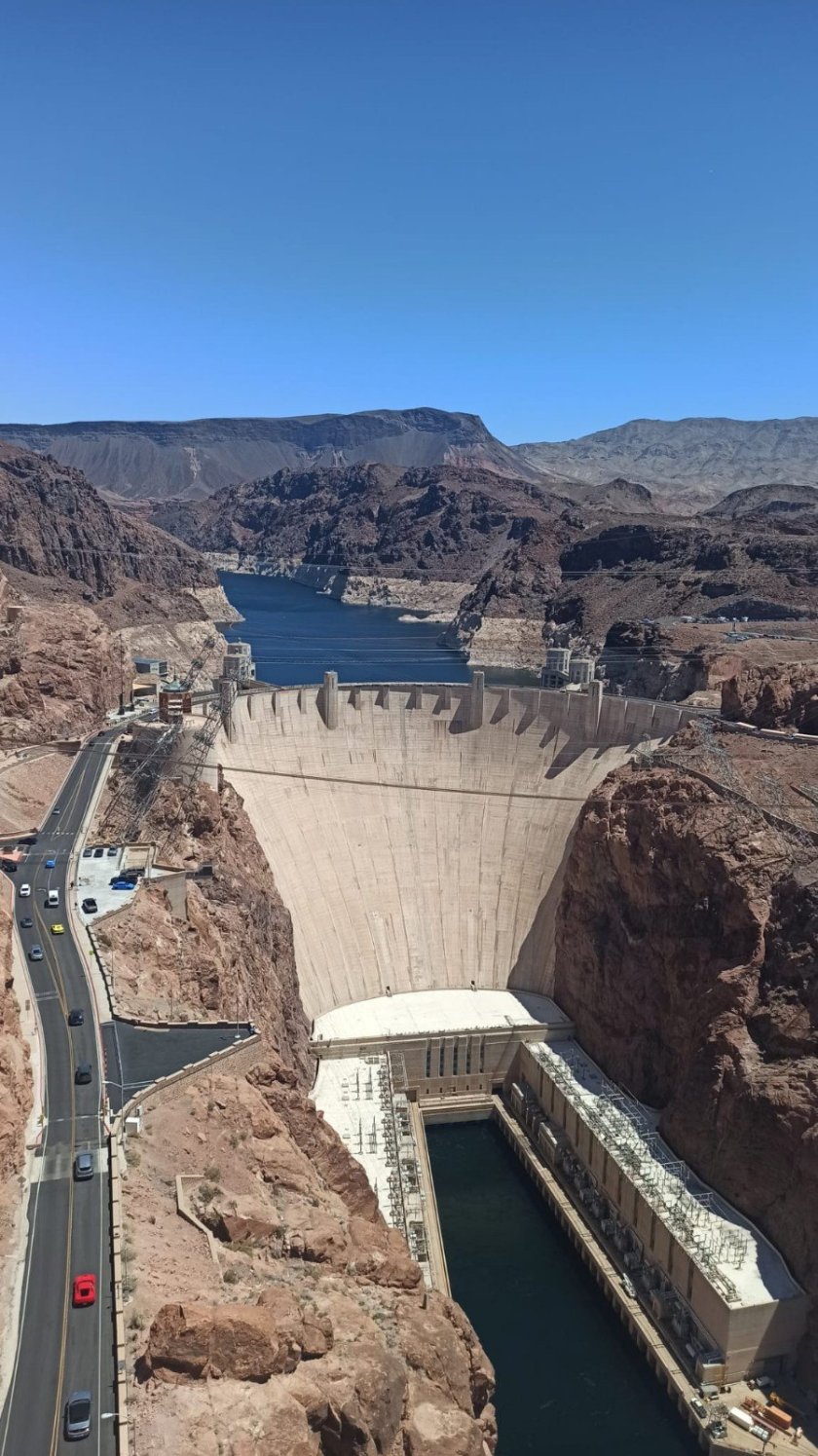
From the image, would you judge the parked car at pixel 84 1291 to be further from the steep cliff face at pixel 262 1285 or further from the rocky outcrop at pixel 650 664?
the rocky outcrop at pixel 650 664

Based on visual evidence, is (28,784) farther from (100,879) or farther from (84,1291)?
(84,1291)

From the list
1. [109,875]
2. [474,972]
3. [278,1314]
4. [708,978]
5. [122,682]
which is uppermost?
[122,682]

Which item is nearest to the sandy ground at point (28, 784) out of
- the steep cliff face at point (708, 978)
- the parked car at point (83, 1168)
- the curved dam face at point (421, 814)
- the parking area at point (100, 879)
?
the parking area at point (100, 879)

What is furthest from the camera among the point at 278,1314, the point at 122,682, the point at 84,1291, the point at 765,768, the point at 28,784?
the point at 122,682

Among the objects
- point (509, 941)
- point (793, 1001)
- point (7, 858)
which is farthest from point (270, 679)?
point (793, 1001)

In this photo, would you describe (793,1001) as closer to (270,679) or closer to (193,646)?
(270,679)

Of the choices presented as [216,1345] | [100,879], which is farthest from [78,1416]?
[100,879]
